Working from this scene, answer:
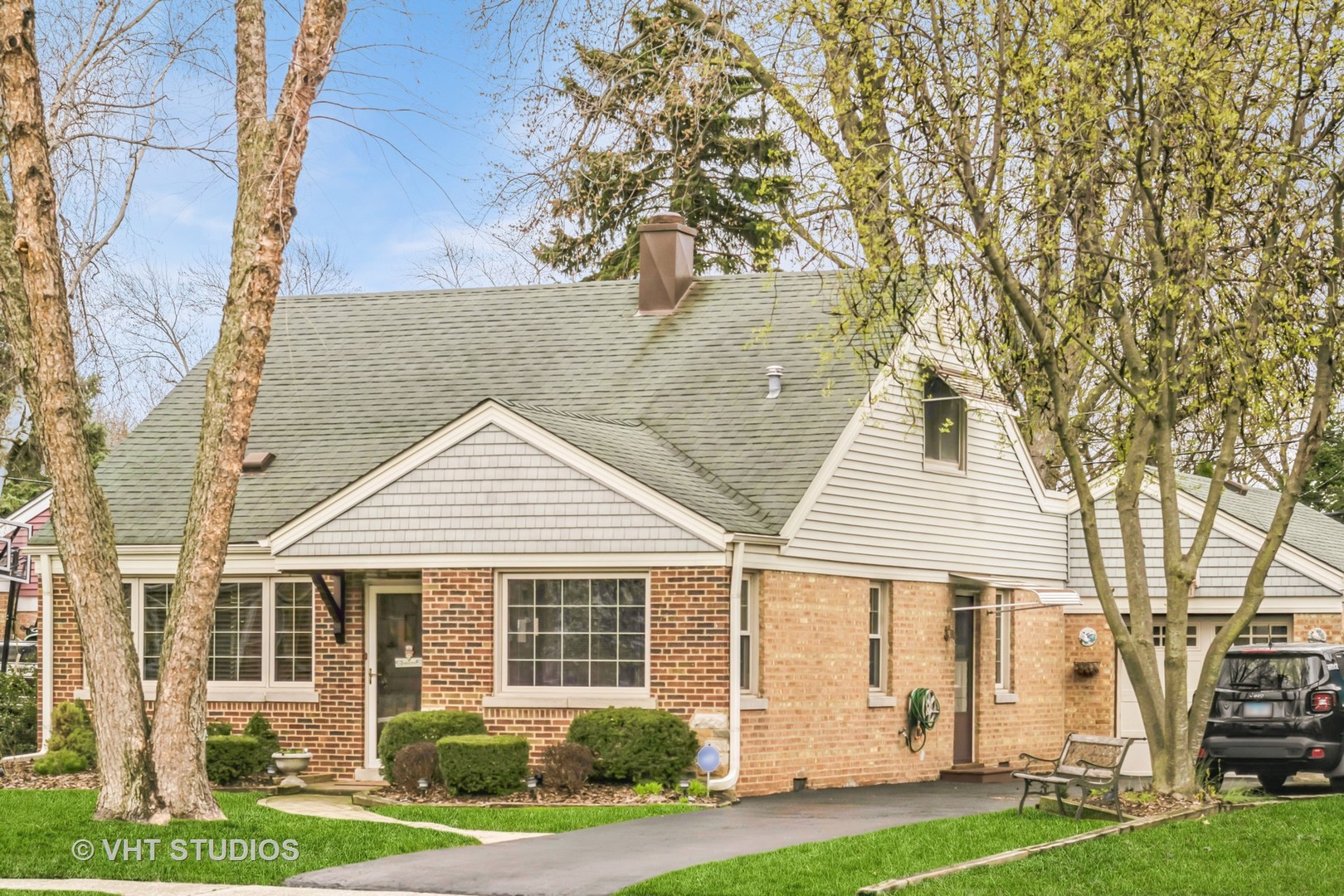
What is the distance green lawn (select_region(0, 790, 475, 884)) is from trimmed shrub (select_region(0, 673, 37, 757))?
21.5ft

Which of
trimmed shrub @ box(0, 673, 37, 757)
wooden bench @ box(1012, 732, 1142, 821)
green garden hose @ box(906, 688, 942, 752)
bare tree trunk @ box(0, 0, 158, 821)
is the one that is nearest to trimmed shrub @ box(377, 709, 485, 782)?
bare tree trunk @ box(0, 0, 158, 821)

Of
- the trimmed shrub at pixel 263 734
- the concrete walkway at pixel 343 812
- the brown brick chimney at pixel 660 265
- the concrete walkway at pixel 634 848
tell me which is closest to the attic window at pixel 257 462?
the trimmed shrub at pixel 263 734

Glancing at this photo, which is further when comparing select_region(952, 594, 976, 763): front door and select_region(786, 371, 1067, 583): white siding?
select_region(952, 594, 976, 763): front door

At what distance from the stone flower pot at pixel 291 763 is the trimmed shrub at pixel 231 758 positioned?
0.22 m

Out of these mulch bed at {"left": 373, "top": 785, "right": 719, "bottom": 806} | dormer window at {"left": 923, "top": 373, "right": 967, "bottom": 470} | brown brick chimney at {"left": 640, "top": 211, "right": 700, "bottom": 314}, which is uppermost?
brown brick chimney at {"left": 640, "top": 211, "right": 700, "bottom": 314}

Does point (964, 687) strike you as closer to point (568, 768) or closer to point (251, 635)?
point (568, 768)

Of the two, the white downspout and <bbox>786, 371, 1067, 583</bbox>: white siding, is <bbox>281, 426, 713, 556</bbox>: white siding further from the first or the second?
<bbox>786, 371, 1067, 583</bbox>: white siding

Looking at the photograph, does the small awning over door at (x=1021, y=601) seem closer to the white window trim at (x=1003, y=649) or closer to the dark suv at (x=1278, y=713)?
the white window trim at (x=1003, y=649)

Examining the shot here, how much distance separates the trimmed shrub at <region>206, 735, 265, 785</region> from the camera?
1939 centimetres

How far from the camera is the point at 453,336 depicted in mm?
24578

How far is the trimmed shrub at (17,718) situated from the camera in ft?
72.8

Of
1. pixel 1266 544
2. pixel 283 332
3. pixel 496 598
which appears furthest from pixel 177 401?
pixel 1266 544

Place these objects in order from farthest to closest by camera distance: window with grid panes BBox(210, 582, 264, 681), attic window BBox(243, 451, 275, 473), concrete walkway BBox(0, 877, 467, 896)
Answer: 1. attic window BBox(243, 451, 275, 473)
2. window with grid panes BBox(210, 582, 264, 681)
3. concrete walkway BBox(0, 877, 467, 896)

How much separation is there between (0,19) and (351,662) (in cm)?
841
